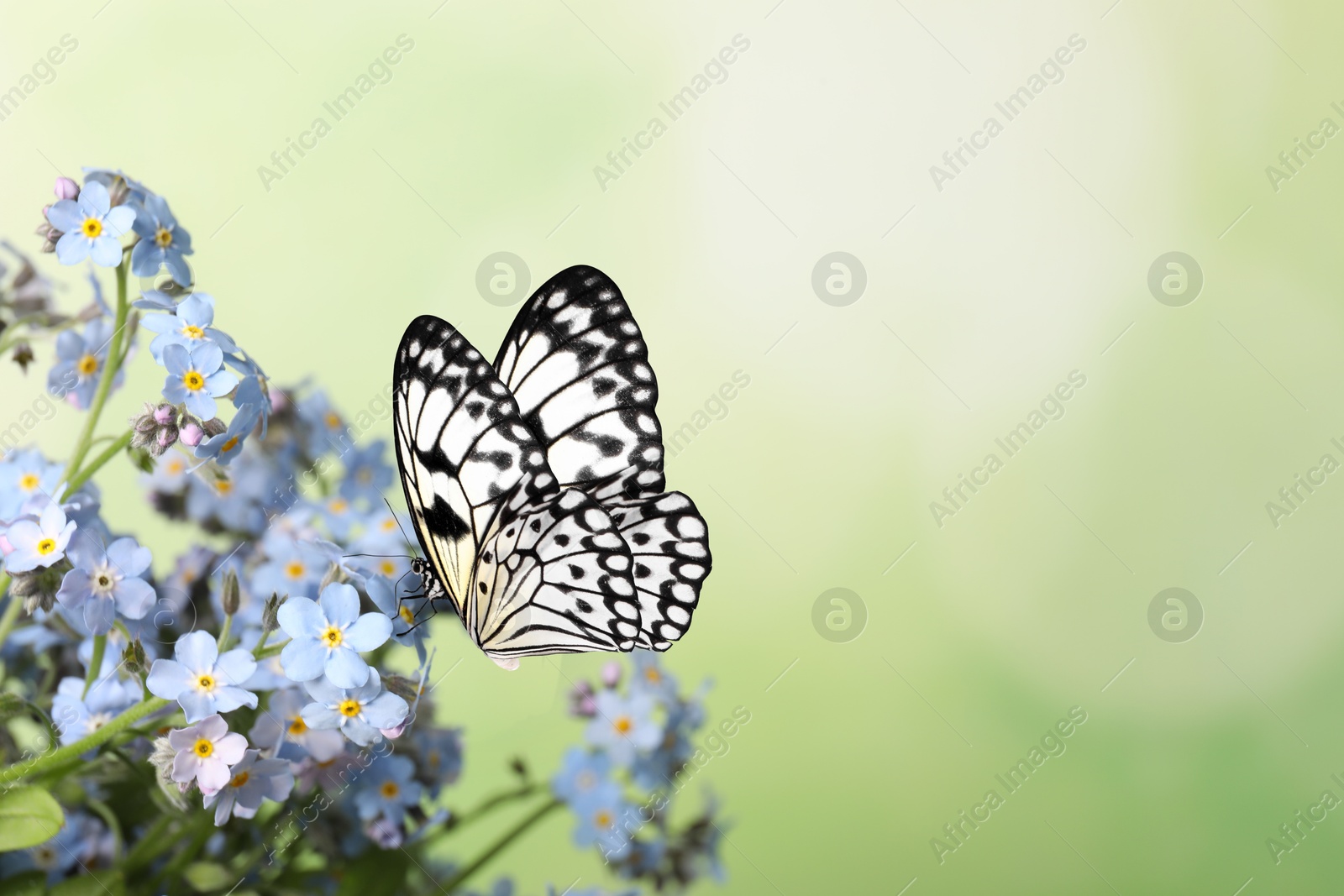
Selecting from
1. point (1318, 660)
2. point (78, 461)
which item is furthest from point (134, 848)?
point (1318, 660)

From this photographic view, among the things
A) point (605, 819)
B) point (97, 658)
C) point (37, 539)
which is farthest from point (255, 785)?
point (605, 819)

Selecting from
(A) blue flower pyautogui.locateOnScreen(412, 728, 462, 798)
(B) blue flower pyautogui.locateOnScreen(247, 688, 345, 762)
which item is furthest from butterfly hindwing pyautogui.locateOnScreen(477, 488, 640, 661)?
(B) blue flower pyautogui.locateOnScreen(247, 688, 345, 762)

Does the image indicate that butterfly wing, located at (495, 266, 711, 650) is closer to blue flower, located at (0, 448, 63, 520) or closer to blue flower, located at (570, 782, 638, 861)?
blue flower, located at (570, 782, 638, 861)

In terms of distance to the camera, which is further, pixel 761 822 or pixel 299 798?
pixel 761 822

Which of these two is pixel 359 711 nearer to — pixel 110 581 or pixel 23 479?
pixel 110 581

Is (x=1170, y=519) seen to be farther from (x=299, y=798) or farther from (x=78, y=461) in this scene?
(x=78, y=461)
